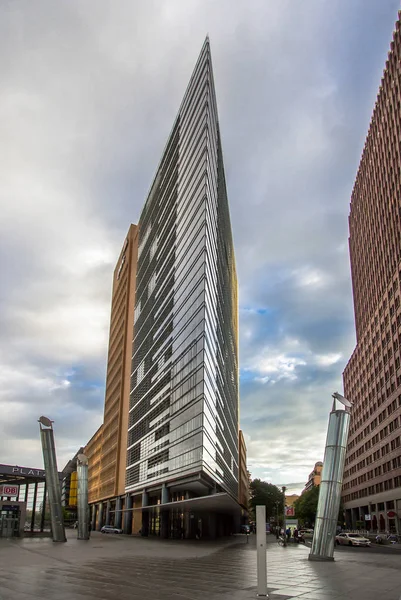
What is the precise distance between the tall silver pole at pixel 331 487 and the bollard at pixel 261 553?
14150 millimetres

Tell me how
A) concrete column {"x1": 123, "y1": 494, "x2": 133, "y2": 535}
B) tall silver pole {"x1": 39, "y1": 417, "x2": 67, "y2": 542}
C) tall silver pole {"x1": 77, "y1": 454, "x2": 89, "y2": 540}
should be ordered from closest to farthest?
tall silver pole {"x1": 39, "y1": 417, "x2": 67, "y2": 542}
tall silver pole {"x1": 77, "y1": 454, "x2": 89, "y2": 540}
concrete column {"x1": 123, "y1": 494, "x2": 133, "y2": 535}

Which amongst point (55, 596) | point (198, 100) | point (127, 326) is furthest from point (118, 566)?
point (127, 326)

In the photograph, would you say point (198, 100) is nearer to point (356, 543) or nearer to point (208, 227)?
point (208, 227)

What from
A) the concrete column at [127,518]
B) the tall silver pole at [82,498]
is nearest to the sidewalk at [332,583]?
the tall silver pole at [82,498]

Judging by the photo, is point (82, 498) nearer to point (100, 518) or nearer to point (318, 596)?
point (318, 596)

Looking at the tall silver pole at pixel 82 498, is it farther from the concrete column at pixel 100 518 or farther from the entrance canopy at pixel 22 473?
the concrete column at pixel 100 518

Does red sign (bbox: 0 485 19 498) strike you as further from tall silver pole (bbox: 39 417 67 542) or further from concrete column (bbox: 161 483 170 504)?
concrete column (bbox: 161 483 170 504)

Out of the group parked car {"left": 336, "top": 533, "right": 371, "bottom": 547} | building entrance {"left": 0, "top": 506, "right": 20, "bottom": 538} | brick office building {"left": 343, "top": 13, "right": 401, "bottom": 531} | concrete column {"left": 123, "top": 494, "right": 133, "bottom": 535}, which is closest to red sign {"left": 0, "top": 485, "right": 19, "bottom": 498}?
building entrance {"left": 0, "top": 506, "right": 20, "bottom": 538}

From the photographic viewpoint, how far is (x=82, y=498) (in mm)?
54656

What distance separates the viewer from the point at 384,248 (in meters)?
91.9

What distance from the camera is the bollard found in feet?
46.8

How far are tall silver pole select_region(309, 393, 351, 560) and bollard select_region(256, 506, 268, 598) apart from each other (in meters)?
14.1

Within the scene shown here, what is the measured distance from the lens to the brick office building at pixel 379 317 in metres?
81.8

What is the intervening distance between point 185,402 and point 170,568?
1397 inches
